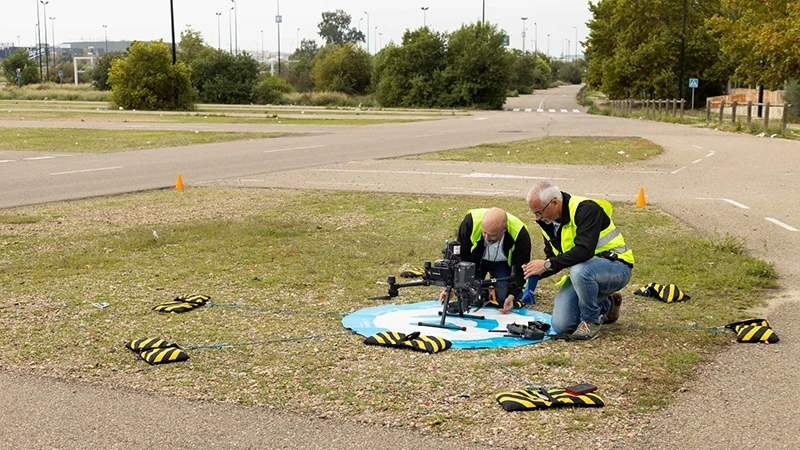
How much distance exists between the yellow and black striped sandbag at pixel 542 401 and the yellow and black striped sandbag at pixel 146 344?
2466mm

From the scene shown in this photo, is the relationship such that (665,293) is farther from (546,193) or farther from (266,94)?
(266,94)

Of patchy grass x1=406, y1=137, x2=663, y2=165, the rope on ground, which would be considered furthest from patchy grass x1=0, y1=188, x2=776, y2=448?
patchy grass x1=406, y1=137, x2=663, y2=165

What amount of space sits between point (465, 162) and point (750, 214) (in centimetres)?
919

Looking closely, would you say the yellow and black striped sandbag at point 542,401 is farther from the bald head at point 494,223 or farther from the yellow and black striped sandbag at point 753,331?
the bald head at point 494,223

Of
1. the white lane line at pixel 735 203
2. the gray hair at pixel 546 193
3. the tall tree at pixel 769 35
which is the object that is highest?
the tall tree at pixel 769 35

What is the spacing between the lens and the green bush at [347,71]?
9269 centimetres

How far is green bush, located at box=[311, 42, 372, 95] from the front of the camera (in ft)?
304

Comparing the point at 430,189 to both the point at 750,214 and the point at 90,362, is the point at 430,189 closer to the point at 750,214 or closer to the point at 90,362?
the point at 750,214

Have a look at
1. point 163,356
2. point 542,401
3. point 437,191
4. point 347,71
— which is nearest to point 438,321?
point 542,401

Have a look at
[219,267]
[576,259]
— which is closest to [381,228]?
[219,267]

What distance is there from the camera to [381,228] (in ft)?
39.8

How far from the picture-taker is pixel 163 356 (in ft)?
20.7

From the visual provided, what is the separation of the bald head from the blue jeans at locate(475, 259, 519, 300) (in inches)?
19.8

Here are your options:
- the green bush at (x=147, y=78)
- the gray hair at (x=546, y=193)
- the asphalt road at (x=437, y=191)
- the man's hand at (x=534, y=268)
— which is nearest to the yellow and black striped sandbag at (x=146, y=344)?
the asphalt road at (x=437, y=191)
